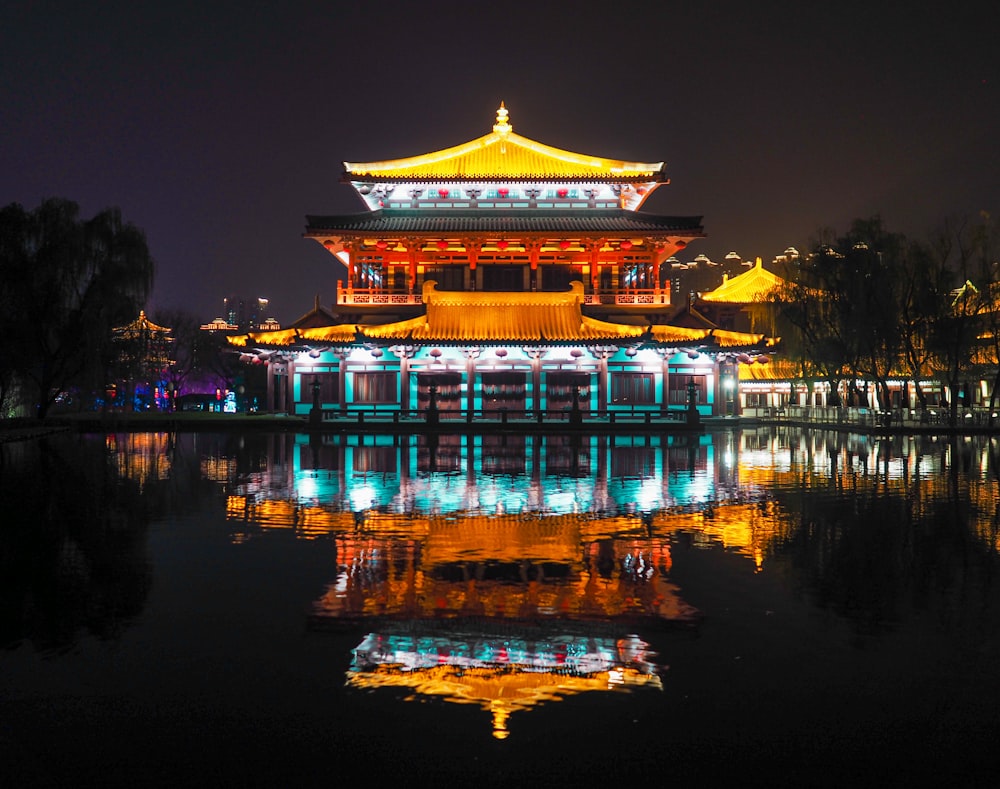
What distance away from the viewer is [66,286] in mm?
41438

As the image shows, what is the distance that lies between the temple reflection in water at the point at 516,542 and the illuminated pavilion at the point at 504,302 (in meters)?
Result: 18.2

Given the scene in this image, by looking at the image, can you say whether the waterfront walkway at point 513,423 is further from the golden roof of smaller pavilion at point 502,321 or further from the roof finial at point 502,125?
the roof finial at point 502,125

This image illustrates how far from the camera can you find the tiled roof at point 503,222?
4866 centimetres

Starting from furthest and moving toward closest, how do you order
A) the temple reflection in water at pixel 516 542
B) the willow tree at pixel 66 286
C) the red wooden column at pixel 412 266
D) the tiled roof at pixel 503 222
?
the red wooden column at pixel 412 266 < the tiled roof at pixel 503 222 < the willow tree at pixel 66 286 < the temple reflection in water at pixel 516 542

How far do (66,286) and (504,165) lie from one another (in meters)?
23.7

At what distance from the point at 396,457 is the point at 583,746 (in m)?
23.5

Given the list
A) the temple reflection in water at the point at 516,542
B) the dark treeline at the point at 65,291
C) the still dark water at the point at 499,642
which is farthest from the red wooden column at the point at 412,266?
the still dark water at the point at 499,642

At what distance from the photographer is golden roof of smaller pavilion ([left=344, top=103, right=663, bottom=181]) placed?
49344 millimetres

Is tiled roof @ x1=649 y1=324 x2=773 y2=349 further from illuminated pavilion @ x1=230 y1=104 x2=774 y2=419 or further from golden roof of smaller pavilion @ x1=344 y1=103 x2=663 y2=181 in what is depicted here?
golden roof of smaller pavilion @ x1=344 y1=103 x2=663 y2=181

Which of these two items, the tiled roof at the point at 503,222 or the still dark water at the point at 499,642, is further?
the tiled roof at the point at 503,222

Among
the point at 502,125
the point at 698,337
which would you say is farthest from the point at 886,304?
the point at 502,125

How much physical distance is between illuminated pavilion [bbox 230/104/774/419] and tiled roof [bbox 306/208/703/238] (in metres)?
0.11

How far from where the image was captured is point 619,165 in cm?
5012

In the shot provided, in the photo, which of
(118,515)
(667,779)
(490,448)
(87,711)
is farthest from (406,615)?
(490,448)
